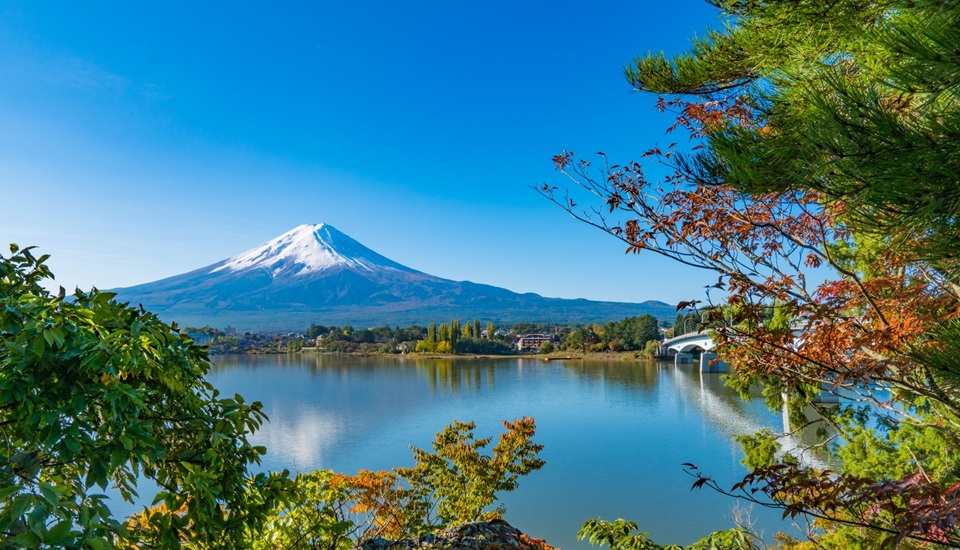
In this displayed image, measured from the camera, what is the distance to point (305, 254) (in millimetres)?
122625

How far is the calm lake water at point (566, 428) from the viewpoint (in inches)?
338

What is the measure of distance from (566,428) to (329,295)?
10553 cm

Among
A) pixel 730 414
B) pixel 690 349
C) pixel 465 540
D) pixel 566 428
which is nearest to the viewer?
pixel 465 540

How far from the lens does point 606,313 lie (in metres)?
123

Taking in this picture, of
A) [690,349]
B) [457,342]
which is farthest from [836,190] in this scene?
[457,342]

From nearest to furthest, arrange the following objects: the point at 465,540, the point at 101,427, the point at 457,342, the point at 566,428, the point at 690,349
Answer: the point at 101,427 < the point at 465,540 < the point at 566,428 < the point at 690,349 < the point at 457,342

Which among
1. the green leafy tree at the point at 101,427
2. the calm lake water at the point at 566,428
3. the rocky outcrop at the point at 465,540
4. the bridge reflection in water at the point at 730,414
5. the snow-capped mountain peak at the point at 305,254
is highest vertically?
the snow-capped mountain peak at the point at 305,254

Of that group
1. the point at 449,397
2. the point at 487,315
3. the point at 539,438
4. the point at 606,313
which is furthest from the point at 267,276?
the point at 539,438

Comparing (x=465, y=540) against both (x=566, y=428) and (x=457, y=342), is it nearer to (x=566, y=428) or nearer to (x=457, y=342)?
(x=566, y=428)

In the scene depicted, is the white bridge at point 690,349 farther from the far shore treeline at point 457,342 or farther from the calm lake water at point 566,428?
the far shore treeline at point 457,342

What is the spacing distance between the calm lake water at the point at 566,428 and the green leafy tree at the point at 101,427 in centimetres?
650

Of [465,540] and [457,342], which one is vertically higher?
[465,540]

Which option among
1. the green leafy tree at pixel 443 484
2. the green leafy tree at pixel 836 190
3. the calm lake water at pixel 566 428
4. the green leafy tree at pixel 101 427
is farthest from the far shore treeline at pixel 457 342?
the green leafy tree at pixel 101 427

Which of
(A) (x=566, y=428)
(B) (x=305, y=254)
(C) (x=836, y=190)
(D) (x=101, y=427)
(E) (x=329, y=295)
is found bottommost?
(A) (x=566, y=428)
